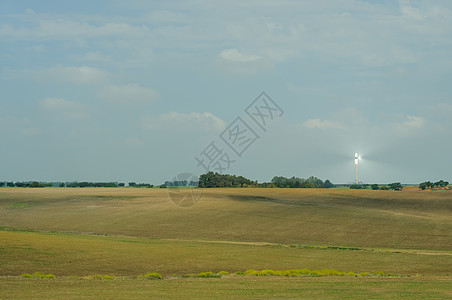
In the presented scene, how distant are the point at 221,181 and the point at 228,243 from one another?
95.7 metres

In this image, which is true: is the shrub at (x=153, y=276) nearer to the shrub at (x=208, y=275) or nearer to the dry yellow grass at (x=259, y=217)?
the shrub at (x=208, y=275)

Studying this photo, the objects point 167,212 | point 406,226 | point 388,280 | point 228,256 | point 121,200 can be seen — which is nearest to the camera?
point 388,280

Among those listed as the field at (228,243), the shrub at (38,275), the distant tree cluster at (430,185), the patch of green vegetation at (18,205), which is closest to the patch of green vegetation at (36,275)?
the shrub at (38,275)

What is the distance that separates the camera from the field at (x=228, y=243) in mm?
22922

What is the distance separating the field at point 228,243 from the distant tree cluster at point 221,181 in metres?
48.8

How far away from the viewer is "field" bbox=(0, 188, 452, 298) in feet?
75.2

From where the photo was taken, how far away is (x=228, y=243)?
4753cm

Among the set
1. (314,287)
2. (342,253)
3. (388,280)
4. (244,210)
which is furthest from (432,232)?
(314,287)

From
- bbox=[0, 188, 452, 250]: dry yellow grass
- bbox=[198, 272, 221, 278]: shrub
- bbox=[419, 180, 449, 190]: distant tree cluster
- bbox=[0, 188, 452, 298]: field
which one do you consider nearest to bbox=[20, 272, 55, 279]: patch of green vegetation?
bbox=[0, 188, 452, 298]: field

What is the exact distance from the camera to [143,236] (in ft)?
173

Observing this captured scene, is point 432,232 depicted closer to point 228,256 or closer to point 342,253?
point 342,253

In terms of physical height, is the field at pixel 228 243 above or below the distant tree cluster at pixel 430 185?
below

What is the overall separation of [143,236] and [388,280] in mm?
31603

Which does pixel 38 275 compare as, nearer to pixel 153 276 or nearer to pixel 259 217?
pixel 153 276
